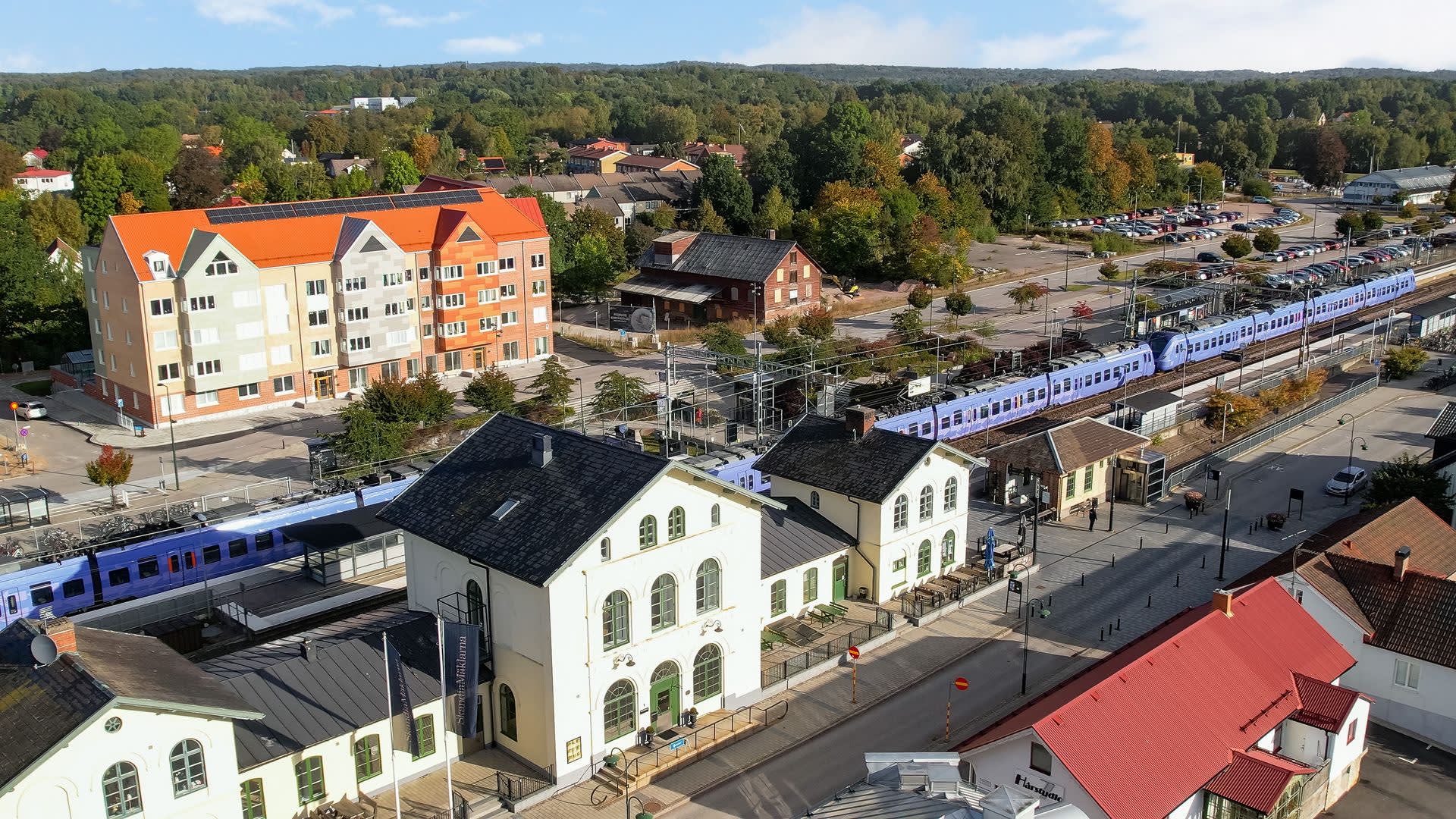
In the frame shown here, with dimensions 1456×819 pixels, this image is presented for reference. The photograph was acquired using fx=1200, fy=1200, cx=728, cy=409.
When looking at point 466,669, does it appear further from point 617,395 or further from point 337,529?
point 617,395

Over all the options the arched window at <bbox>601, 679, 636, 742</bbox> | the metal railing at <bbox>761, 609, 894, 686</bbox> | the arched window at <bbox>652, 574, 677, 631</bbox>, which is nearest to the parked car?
the metal railing at <bbox>761, 609, 894, 686</bbox>

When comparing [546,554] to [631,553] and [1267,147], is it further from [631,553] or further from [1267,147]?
[1267,147]

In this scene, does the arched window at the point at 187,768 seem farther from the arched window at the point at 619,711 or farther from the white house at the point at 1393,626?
the white house at the point at 1393,626

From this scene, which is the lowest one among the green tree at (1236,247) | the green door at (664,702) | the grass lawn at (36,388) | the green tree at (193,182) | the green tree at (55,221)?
the green door at (664,702)

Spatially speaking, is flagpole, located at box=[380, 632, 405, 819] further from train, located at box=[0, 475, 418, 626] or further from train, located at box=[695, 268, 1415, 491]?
train, located at box=[695, 268, 1415, 491]

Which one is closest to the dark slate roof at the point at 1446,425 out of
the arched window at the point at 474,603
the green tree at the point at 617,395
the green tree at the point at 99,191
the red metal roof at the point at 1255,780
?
the red metal roof at the point at 1255,780

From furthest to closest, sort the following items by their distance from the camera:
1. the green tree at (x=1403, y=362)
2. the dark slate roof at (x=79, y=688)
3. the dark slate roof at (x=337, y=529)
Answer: the green tree at (x=1403, y=362) < the dark slate roof at (x=337, y=529) < the dark slate roof at (x=79, y=688)

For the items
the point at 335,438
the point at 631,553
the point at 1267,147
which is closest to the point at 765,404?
the point at 335,438
